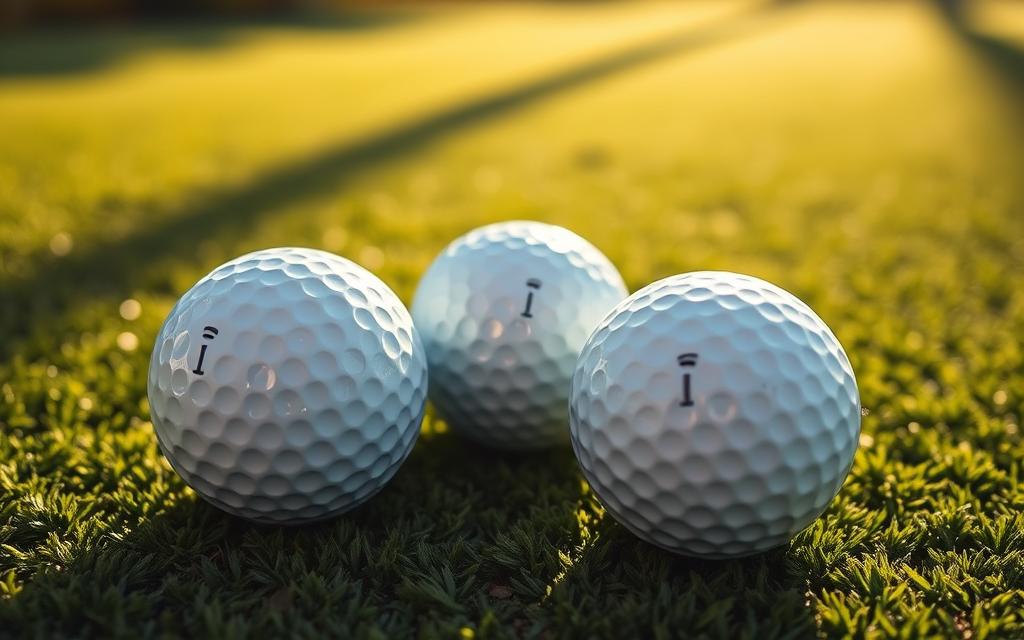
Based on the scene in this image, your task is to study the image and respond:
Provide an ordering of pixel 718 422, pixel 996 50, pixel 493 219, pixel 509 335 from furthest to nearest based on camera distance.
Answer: pixel 996 50 → pixel 493 219 → pixel 509 335 → pixel 718 422

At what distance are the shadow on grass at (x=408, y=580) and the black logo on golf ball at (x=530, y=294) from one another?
0.57 meters

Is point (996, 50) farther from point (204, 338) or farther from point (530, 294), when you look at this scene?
point (204, 338)

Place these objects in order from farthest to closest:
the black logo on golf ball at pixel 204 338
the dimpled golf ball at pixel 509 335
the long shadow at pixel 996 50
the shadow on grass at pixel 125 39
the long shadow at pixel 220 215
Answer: the shadow on grass at pixel 125 39
the long shadow at pixel 996 50
the long shadow at pixel 220 215
the dimpled golf ball at pixel 509 335
the black logo on golf ball at pixel 204 338

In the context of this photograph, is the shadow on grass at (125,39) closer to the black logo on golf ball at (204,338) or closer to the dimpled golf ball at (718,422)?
the black logo on golf ball at (204,338)

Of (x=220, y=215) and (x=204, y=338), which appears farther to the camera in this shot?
(x=220, y=215)

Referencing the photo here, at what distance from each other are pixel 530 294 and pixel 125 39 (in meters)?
11.9

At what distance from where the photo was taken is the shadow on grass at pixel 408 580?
1.93 meters

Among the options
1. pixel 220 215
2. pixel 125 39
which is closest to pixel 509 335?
pixel 220 215

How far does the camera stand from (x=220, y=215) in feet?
16.0

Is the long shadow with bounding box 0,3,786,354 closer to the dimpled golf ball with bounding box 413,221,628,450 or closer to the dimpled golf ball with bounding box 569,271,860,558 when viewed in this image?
the dimpled golf ball with bounding box 413,221,628,450

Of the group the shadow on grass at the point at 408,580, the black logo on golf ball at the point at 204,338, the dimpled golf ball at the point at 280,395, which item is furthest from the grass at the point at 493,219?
the black logo on golf ball at the point at 204,338

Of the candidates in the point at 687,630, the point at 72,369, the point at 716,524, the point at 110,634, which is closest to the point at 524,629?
the point at 687,630

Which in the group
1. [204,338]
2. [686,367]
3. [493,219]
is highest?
[204,338]

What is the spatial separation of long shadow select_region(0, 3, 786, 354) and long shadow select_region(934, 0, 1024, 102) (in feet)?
14.3
